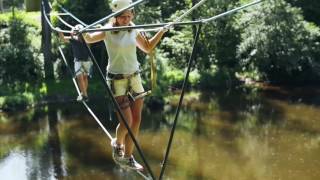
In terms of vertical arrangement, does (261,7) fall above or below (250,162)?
above

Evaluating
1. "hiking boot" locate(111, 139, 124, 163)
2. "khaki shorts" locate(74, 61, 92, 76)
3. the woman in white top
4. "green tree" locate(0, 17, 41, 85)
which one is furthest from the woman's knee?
"green tree" locate(0, 17, 41, 85)

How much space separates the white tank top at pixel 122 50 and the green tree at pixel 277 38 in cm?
1588

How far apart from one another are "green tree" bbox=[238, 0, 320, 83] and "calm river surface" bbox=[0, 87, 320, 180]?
1909 mm

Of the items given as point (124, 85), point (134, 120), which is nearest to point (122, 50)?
point (124, 85)

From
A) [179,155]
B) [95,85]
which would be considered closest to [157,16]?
[95,85]

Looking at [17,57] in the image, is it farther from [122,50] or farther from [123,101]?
[122,50]

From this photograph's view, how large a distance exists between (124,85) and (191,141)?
10.0m

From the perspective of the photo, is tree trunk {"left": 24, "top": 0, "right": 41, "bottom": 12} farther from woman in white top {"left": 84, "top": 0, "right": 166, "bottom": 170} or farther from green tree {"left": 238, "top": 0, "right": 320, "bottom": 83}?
green tree {"left": 238, "top": 0, "right": 320, "bottom": 83}

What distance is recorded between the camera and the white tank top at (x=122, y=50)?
438cm

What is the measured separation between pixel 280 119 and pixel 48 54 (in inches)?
306

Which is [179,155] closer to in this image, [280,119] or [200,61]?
[280,119]

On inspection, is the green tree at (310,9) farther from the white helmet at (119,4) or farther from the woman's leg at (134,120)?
the white helmet at (119,4)

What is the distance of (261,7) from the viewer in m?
19.9

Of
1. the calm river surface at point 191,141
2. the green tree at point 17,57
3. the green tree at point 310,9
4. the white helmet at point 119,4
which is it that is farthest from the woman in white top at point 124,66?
the green tree at point 310,9
